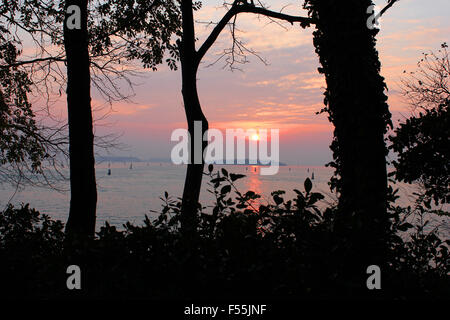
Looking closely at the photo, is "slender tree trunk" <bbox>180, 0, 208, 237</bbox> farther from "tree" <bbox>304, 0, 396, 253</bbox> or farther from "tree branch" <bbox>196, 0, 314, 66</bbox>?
"tree" <bbox>304, 0, 396, 253</bbox>

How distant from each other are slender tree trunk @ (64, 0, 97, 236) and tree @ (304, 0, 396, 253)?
4845 millimetres

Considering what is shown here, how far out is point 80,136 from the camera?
8.03 m

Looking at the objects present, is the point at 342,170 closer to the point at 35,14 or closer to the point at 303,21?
the point at 303,21

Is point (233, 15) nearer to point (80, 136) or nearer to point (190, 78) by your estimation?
point (190, 78)

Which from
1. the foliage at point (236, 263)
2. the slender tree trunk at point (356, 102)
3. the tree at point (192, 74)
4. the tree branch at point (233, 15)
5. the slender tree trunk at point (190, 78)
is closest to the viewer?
the foliage at point (236, 263)

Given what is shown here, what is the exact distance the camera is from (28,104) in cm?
1411

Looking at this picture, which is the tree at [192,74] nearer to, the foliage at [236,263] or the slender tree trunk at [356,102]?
the slender tree trunk at [356,102]

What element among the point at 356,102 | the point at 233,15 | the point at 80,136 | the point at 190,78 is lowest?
the point at 80,136

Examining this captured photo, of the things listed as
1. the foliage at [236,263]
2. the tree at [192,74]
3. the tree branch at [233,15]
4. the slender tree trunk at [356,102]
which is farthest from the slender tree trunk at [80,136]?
the slender tree trunk at [356,102]

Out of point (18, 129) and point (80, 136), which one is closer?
point (80, 136)

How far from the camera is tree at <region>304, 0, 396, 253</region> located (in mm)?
5715

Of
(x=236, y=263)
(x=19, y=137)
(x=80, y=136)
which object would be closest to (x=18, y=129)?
(x=19, y=137)

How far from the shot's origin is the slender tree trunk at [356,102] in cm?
571

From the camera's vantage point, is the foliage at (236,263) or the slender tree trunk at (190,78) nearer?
the foliage at (236,263)
